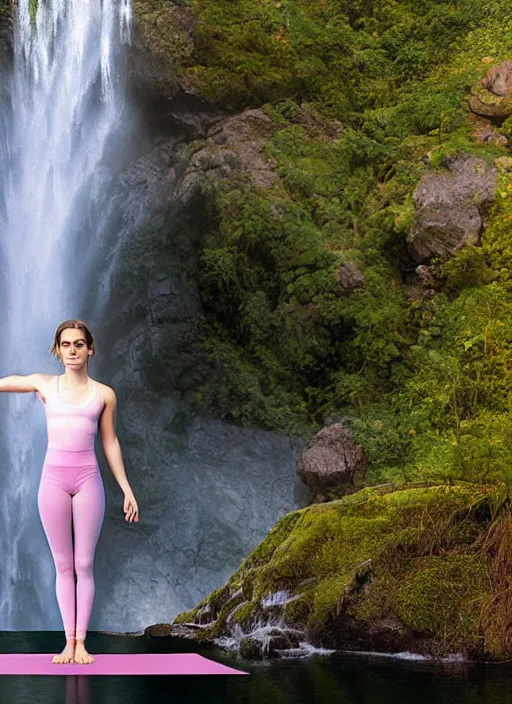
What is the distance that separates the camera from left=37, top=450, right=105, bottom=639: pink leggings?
164 inches

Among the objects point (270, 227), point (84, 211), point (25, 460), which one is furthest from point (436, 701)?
point (84, 211)

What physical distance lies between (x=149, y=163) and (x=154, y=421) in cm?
399

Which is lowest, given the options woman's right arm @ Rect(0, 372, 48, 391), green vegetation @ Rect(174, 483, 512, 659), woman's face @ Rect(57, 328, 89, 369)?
green vegetation @ Rect(174, 483, 512, 659)

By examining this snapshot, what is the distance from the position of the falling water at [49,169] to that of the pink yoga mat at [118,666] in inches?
307

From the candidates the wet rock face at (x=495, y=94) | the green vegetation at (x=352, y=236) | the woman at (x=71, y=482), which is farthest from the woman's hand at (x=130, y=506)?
the wet rock face at (x=495, y=94)

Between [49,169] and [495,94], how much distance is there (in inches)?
254

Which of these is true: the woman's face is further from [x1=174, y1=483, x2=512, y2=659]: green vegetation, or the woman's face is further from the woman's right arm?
[x1=174, y1=483, x2=512, y2=659]: green vegetation

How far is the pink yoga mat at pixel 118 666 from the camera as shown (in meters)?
3.98

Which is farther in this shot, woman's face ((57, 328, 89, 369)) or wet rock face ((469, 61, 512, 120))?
wet rock face ((469, 61, 512, 120))

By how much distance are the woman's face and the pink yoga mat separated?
127cm

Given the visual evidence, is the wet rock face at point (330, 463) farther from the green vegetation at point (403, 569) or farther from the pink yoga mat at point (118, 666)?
the pink yoga mat at point (118, 666)

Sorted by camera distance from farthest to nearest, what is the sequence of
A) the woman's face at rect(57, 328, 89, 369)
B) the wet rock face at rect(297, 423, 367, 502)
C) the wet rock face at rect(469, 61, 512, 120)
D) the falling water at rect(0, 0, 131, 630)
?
the wet rock face at rect(469, 61, 512, 120) → the falling water at rect(0, 0, 131, 630) → the wet rock face at rect(297, 423, 367, 502) → the woman's face at rect(57, 328, 89, 369)

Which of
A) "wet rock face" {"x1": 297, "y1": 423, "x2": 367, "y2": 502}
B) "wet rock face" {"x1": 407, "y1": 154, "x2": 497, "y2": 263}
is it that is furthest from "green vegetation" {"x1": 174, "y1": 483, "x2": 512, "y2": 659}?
"wet rock face" {"x1": 407, "y1": 154, "x2": 497, "y2": 263}

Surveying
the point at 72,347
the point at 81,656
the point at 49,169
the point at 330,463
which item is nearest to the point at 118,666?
the point at 81,656
